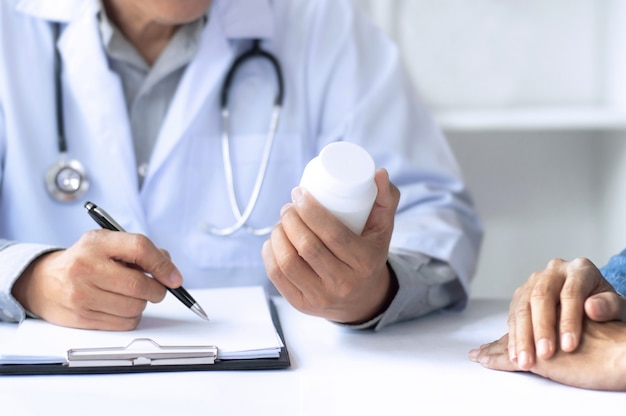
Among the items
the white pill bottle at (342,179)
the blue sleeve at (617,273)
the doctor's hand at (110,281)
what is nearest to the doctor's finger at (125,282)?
the doctor's hand at (110,281)

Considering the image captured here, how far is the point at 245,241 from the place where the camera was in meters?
1.42

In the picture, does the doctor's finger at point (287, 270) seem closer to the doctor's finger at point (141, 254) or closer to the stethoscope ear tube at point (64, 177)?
the doctor's finger at point (141, 254)

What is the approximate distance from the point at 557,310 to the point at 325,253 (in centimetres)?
24

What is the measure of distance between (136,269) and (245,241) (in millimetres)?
471

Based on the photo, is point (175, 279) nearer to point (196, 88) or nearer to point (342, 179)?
point (342, 179)

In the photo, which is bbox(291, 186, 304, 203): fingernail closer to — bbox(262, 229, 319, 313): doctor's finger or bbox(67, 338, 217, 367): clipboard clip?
bbox(262, 229, 319, 313): doctor's finger

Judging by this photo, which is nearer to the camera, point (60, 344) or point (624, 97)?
point (60, 344)

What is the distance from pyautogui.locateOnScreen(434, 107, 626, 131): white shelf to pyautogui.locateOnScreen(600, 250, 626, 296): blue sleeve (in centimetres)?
90

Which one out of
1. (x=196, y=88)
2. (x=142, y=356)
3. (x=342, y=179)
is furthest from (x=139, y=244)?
(x=196, y=88)

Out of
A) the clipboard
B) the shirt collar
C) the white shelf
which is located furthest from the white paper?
the white shelf

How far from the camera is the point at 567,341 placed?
2.66 ft

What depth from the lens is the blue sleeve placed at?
1.03 m

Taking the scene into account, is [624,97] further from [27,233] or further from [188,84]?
[27,233]

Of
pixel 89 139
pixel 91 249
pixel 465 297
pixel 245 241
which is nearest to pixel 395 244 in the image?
pixel 465 297
